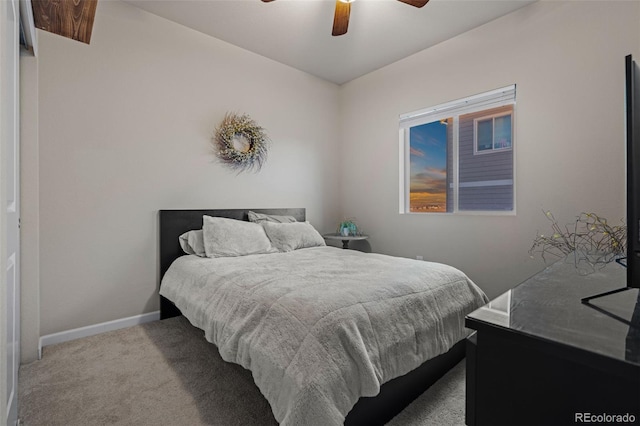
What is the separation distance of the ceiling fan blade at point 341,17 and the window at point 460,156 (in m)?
1.45

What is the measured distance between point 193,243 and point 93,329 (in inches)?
39.8

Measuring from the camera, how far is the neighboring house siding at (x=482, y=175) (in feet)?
10.1

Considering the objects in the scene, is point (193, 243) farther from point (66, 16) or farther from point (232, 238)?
point (66, 16)

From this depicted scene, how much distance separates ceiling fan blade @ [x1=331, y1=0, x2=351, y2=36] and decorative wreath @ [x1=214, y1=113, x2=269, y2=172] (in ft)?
4.54

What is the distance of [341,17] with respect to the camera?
7.70ft

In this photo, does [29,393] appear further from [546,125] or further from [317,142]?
[546,125]

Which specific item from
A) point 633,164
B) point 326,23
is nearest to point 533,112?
point 326,23

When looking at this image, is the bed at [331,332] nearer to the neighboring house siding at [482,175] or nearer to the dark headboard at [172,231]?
the dark headboard at [172,231]

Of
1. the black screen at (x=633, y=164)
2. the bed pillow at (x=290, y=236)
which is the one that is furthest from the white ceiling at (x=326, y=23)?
the black screen at (x=633, y=164)

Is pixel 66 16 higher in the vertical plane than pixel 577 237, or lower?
higher

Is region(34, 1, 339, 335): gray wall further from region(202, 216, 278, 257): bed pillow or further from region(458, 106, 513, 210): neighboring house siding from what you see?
region(458, 106, 513, 210): neighboring house siding

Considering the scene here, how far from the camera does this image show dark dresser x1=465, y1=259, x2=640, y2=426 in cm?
54

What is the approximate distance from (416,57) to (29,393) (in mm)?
4243

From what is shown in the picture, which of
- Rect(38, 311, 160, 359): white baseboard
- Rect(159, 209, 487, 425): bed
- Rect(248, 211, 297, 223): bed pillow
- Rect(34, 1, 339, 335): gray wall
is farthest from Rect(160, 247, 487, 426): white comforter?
Rect(248, 211, 297, 223): bed pillow
